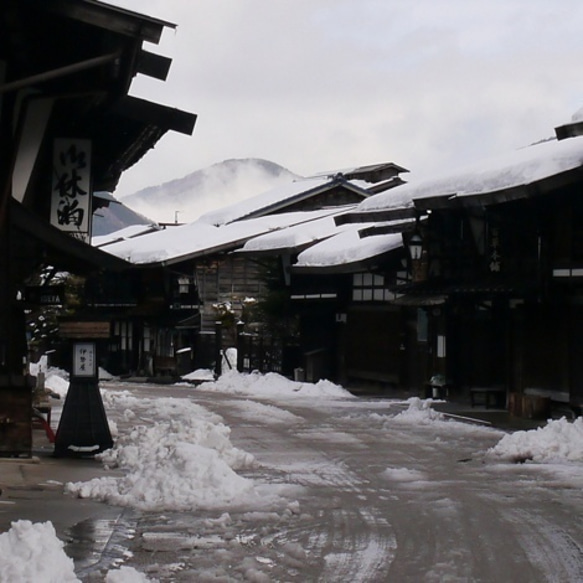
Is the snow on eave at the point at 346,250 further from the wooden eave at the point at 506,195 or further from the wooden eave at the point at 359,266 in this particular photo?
the wooden eave at the point at 506,195

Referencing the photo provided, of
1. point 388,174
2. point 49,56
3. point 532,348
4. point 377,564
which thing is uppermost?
point 388,174

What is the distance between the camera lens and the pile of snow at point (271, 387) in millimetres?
33781

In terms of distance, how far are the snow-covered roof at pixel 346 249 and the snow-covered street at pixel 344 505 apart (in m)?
13.4

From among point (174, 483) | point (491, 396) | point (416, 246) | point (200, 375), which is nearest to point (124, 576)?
point (174, 483)

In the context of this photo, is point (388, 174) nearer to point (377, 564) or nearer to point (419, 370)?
point (419, 370)

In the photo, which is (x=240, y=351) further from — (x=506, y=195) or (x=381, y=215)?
(x=506, y=195)

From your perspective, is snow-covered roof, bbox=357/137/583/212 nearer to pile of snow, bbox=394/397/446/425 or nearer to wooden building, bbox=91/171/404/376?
pile of snow, bbox=394/397/446/425

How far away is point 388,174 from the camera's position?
208 ft

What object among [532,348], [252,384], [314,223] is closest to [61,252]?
[532,348]

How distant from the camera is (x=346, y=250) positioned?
35.2 meters

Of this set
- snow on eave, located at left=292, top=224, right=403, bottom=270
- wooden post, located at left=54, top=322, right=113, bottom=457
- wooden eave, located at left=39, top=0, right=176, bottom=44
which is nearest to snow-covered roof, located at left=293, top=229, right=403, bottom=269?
snow on eave, located at left=292, top=224, right=403, bottom=270

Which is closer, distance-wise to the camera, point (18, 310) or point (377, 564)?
point (377, 564)

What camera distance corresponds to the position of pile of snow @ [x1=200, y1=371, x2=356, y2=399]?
33.8m

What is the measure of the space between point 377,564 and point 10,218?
6812mm
